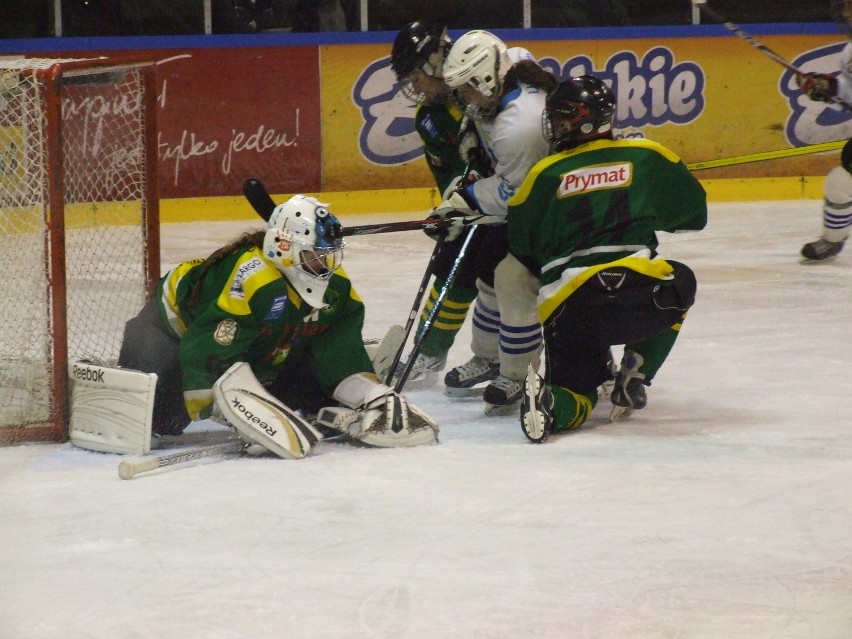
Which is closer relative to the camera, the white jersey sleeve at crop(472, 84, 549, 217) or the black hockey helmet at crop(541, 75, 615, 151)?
the black hockey helmet at crop(541, 75, 615, 151)

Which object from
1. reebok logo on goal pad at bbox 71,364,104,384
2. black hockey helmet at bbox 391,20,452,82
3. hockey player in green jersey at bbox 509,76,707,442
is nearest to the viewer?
reebok logo on goal pad at bbox 71,364,104,384

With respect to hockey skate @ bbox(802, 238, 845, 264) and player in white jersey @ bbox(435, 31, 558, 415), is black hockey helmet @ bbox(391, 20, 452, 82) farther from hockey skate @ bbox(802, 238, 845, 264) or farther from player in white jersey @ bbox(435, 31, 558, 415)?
hockey skate @ bbox(802, 238, 845, 264)

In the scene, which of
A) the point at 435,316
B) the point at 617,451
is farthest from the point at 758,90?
the point at 617,451

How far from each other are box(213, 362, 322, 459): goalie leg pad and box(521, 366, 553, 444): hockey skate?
52 centimetres

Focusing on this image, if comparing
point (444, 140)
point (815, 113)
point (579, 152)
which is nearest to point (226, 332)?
point (579, 152)

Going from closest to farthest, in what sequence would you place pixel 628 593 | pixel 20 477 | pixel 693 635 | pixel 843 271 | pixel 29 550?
pixel 693 635 < pixel 628 593 < pixel 29 550 < pixel 20 477 < pixel 843 271

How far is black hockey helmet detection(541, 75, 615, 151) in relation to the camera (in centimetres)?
321

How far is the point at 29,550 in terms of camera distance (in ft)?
8.07

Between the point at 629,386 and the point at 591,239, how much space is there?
0.41m

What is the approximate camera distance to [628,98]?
756 centimetres

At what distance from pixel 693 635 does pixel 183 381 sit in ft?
4.65

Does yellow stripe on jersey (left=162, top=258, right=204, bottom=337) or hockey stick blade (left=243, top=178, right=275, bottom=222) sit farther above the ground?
hockey stick blade (left=243, top=178, right=275, bottom=222)

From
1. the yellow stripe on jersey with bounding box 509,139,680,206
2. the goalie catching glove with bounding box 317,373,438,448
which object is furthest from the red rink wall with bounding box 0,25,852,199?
the goalie catching glove with bounding box 317,373,438,448

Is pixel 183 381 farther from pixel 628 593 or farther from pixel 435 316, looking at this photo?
pixel 628 593
